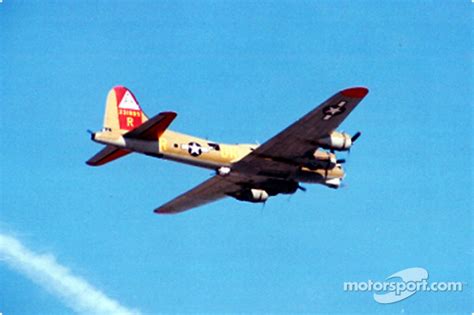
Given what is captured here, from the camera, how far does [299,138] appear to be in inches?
1521

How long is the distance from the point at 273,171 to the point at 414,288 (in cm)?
1088

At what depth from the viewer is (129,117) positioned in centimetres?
4006

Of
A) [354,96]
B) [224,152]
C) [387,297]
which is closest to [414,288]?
[387,297]

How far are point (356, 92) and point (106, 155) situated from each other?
1254 cm

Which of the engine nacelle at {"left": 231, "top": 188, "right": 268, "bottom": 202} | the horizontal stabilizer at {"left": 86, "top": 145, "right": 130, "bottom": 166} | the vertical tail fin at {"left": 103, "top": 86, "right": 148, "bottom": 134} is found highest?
the vertical tail fin at {"left": 103, "top": 86, "right": 148, "bottom": 134}

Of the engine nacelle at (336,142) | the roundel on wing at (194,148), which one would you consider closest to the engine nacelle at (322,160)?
the engine nacelle at (336,142)

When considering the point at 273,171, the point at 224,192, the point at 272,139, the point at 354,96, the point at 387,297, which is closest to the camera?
the point at 387,297

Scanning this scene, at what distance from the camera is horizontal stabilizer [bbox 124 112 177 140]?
36.6 meters

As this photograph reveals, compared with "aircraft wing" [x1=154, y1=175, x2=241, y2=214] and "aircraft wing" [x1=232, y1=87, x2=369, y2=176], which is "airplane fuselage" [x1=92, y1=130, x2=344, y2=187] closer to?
"aircraft wing" [x1=232, y1=87, x2=369, y2=176]

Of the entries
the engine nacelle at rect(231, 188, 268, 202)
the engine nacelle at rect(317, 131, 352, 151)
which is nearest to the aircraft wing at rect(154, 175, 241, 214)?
the engine nacelle at rect(231, 188, 268, 202)

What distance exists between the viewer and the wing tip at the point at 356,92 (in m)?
35.4

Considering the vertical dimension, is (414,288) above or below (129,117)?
below

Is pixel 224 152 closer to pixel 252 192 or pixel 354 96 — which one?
pixel 252 192

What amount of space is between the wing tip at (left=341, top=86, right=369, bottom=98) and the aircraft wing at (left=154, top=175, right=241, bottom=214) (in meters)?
9.81
